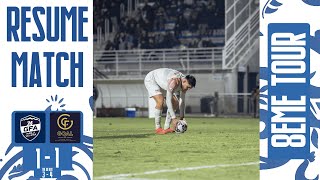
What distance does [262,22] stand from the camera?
259 inches

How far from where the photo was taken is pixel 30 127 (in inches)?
271

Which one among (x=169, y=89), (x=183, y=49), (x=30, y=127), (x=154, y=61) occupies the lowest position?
(x=30, y=127)

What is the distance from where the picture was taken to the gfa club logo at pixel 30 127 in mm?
6754

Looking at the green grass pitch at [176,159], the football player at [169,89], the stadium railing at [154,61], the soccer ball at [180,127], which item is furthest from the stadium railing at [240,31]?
the green grass pitch at [176,159]

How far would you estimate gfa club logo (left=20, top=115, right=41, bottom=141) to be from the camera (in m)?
6.75

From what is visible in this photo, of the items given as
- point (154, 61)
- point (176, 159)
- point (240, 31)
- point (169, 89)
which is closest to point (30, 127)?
point (176, 159)

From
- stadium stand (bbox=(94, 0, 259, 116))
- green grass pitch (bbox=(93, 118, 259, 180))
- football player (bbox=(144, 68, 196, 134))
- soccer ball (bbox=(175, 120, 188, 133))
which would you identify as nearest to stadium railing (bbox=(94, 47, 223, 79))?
stadium stand (bbox=(94, 0, 259, 116))

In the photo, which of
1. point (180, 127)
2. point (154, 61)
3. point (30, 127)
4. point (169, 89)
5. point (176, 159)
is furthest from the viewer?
point (154, 61)

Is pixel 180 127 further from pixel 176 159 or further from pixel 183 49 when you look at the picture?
pixel 183 49

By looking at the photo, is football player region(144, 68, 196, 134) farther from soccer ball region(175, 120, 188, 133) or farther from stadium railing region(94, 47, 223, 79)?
stadium railing region(94, 47, 223, 79)

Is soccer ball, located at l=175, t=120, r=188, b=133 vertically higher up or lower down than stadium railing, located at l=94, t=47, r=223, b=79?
lower down

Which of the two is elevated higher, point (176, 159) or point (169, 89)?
point (169, 89)

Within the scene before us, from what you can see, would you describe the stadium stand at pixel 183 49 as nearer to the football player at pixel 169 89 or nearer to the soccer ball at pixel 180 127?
the football player at pixel 169 89

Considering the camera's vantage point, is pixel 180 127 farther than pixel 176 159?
Yes
